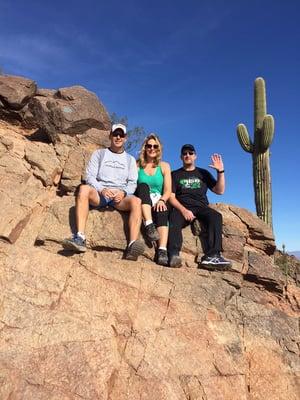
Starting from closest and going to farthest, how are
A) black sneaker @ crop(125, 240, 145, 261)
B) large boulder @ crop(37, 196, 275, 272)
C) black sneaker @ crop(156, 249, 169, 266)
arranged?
1. black sneaker @ crop(125, 240, 145, 261)
2. black sneaker @ crop(156, 249, 169, 266)
3. large boulder @ crop(37, 196, 275, 272)

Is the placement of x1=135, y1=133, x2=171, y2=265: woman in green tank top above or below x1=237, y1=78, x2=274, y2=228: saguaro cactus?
below

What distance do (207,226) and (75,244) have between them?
88.4 inches

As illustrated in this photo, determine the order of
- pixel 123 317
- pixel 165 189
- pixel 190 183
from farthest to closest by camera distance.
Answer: pixel 190 183
pixel 165 189
pixel 123 317

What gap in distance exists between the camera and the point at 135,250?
17.4 feet

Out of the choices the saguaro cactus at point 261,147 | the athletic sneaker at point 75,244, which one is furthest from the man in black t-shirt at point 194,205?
the saguaro cactus at point 261,147

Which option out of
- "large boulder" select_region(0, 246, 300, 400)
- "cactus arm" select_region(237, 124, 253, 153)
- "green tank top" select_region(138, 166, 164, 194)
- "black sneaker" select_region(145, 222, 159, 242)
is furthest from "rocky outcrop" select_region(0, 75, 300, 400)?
"cactus arm" select_region(237, 124, 253, 153)

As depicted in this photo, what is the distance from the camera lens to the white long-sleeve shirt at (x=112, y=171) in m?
5.91

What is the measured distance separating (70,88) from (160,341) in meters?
6.70

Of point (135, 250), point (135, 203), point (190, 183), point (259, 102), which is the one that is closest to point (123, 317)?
point (135, 250)

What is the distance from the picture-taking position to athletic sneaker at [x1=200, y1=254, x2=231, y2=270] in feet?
19.1

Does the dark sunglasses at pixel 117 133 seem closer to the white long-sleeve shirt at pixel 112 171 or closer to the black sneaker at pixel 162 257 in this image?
the white long-sleeve shirt at pixel 112 171

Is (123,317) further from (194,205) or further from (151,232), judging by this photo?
(194,205)

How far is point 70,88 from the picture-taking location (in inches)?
361

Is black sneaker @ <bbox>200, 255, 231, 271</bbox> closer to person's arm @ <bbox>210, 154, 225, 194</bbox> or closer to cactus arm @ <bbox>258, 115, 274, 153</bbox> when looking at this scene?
person's arm @ <bbox>210, 154, 225, 194</bbox>
